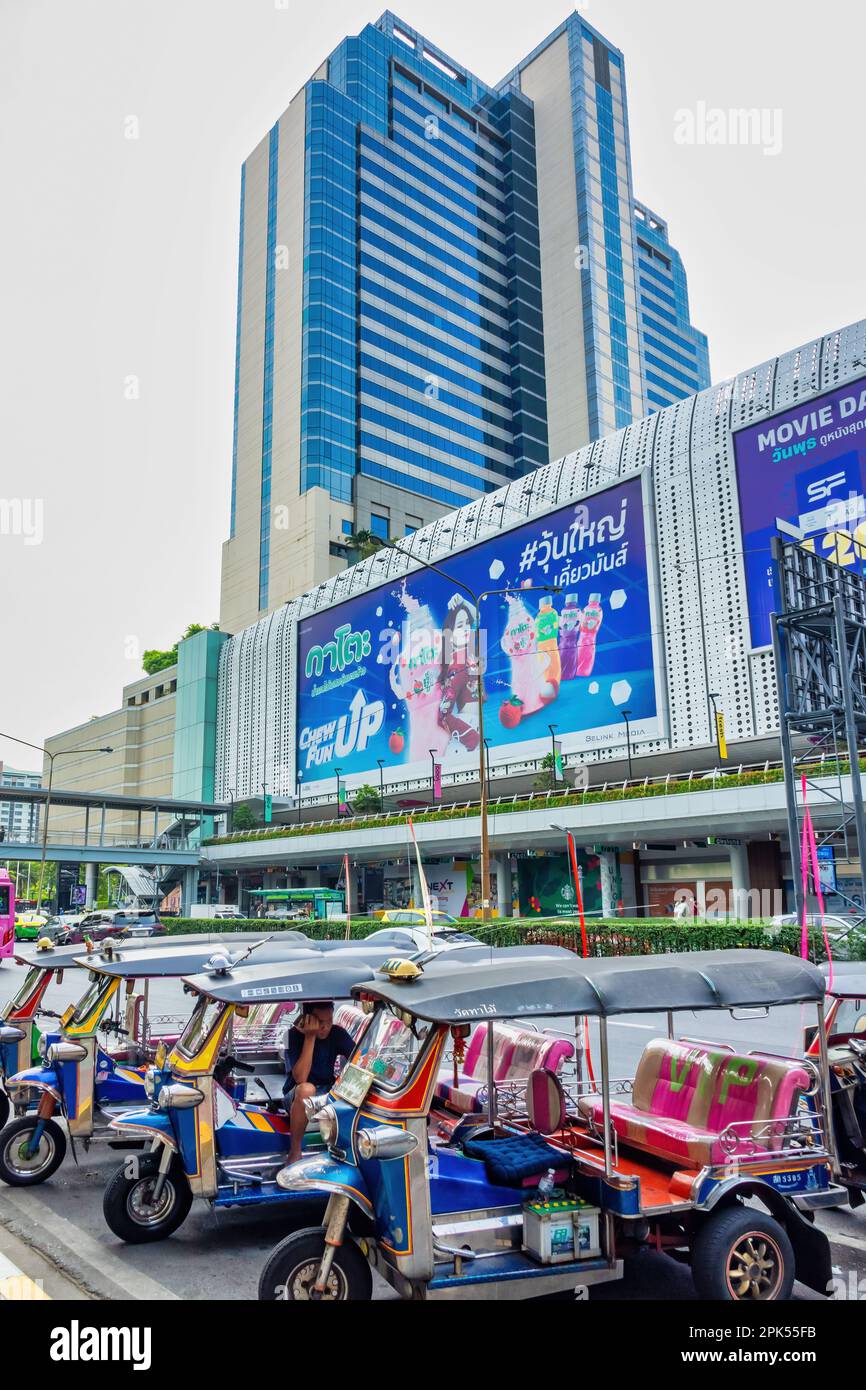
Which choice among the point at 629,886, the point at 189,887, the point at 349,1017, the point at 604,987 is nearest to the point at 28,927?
the point at 189,887

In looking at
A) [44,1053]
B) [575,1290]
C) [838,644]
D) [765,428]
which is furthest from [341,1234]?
[765,428]

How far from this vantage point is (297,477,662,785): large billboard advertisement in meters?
44.6

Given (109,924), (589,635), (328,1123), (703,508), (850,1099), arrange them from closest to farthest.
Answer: (328,1123) < (850,1099) < (109,924) < (703,508) < (589,635)

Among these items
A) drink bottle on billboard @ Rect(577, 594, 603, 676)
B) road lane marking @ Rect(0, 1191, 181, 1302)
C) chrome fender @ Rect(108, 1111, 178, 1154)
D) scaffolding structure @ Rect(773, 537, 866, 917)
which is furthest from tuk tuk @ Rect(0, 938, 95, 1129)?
drink bottle on billboard @ Rect(577, 594, 603, 676)

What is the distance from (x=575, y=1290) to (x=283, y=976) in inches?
105

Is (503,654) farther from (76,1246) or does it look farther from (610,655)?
(76,1246)

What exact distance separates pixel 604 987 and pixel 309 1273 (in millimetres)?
2099

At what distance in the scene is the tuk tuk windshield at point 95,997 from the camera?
8.46 meters

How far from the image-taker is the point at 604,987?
5359mm

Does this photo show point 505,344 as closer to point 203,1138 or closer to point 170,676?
point 170,676

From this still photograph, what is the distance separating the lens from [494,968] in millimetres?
5617

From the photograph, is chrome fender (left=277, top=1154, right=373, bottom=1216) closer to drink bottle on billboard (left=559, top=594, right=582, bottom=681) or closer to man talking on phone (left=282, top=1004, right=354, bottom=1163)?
man talking on phone (left=282, top=1004, right=354, bottom=1163)

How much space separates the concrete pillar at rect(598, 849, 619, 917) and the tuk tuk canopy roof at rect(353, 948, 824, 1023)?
3603 centimetres

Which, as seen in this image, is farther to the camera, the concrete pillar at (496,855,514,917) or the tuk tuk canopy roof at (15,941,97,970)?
the concrete pillar at (496,855,514,917)
